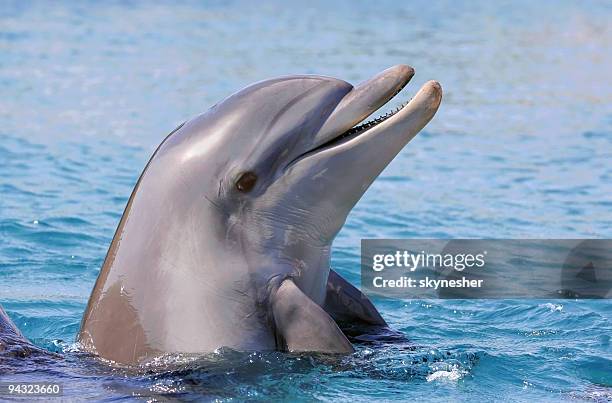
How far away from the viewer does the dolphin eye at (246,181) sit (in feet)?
18.3

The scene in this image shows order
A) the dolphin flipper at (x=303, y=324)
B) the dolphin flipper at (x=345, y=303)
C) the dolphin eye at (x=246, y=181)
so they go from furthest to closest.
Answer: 1. the dolphin flipper at (x=345, y=303)
2. the dolphin eye at (x=246, y=181)
3. the dolphin flipper at (x=303, y=324)

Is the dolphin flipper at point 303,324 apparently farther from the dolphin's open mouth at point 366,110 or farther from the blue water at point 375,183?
the dolphin's open mouth at point 366,110

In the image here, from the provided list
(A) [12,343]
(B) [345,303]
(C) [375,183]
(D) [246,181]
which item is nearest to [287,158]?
(D) [246,181]

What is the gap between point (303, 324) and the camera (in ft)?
17.9

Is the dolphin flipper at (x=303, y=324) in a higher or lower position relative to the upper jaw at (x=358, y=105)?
lower

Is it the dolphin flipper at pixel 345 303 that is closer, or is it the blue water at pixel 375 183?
the blue water at pixel 375 183

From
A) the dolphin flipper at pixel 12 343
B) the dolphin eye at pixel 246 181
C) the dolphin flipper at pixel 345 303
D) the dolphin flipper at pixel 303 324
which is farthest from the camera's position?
the dolphin flipper at pixel 345 303

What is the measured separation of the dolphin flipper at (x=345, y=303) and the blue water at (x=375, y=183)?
247mm

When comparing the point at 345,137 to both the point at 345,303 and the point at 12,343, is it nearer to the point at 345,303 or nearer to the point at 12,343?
the point at 345,303

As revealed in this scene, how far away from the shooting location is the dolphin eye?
557 cm

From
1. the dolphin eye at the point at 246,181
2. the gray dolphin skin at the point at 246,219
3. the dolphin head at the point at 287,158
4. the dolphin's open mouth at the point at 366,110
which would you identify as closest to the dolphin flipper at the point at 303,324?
the gray dolphin skin at the point at 246,219

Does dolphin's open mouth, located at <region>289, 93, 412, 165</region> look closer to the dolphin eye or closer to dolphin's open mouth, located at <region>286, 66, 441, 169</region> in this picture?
dolphin's open mouth, located at <region>286, 66, 441, 169</region>

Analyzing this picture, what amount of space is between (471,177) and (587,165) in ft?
5.91

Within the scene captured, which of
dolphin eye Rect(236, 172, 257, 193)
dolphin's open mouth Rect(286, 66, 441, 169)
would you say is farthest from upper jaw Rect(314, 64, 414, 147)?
dolphin eye Rect(236, 172, 257, 193)
